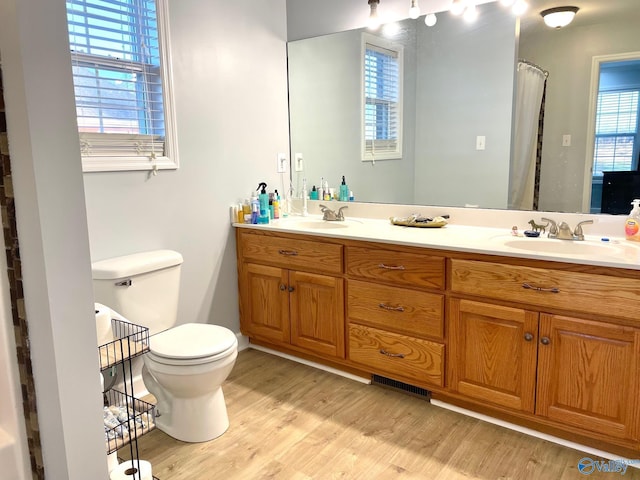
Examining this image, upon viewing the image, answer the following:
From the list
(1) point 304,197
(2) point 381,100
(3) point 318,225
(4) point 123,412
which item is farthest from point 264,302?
(2) point 381,100

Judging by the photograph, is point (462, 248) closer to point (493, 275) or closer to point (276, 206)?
point (493, 275)

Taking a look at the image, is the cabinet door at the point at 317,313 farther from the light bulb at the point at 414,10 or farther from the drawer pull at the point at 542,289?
the light bulb at the point at 414,10

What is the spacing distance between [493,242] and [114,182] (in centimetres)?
177

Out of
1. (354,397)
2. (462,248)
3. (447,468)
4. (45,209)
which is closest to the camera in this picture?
(45,209)

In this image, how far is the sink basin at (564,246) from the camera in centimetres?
210

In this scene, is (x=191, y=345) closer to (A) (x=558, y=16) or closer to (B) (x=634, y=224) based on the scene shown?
(B) (x=634, y=224)

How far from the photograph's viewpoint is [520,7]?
2.41 meters

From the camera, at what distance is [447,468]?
197 centimetres

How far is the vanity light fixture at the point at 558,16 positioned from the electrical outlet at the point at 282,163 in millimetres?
1666

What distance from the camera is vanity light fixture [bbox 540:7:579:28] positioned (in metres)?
2.30

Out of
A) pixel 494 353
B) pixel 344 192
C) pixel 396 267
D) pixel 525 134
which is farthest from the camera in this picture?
pixel 344 192

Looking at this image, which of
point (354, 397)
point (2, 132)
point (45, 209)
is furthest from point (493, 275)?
point (2, 132)

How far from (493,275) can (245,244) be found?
4.84 feet

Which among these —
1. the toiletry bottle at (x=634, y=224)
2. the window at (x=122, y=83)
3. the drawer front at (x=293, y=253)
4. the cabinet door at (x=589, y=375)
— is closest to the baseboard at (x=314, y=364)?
the drawer front at (x=293, y=253)
